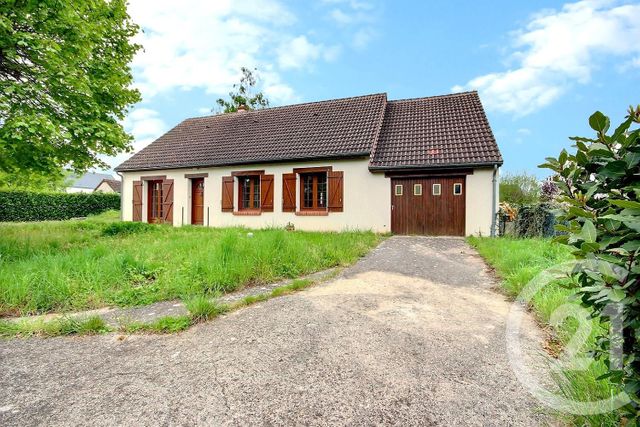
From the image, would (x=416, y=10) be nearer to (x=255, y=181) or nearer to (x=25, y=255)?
(x=255, y=181)

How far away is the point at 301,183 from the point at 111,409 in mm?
10918

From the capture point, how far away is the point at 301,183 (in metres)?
12.6

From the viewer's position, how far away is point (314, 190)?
12.5m

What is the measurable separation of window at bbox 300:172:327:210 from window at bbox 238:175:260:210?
2.08 meters

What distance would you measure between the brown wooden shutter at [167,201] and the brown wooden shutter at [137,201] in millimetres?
1534

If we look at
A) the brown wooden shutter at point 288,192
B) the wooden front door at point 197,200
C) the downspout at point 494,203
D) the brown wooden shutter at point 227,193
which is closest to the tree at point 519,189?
the downspout at point 494,203

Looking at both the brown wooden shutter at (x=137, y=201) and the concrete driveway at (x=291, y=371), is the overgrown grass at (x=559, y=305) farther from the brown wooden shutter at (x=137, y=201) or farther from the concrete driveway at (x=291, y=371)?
the brown wooden shutter at (x=137, y=201)

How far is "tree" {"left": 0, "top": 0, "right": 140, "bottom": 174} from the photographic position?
629 cm

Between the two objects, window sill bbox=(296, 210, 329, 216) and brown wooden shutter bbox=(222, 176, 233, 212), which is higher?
brown wooden shutter bbox=(222, 176, 233, 212)

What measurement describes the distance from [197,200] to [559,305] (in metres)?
14.0

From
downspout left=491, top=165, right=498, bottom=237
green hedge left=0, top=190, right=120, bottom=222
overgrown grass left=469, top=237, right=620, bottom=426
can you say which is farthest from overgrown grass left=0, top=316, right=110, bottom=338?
green hedge left=0, top=190, right=120, bottom=222

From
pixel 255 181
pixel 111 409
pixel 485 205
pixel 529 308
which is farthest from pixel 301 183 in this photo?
pixel 111 409

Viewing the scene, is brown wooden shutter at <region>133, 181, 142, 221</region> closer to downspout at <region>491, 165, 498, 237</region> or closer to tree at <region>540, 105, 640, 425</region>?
downspout at <region>491, 165, 498, 237</region>

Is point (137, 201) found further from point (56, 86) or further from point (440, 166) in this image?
point (440, 166)
